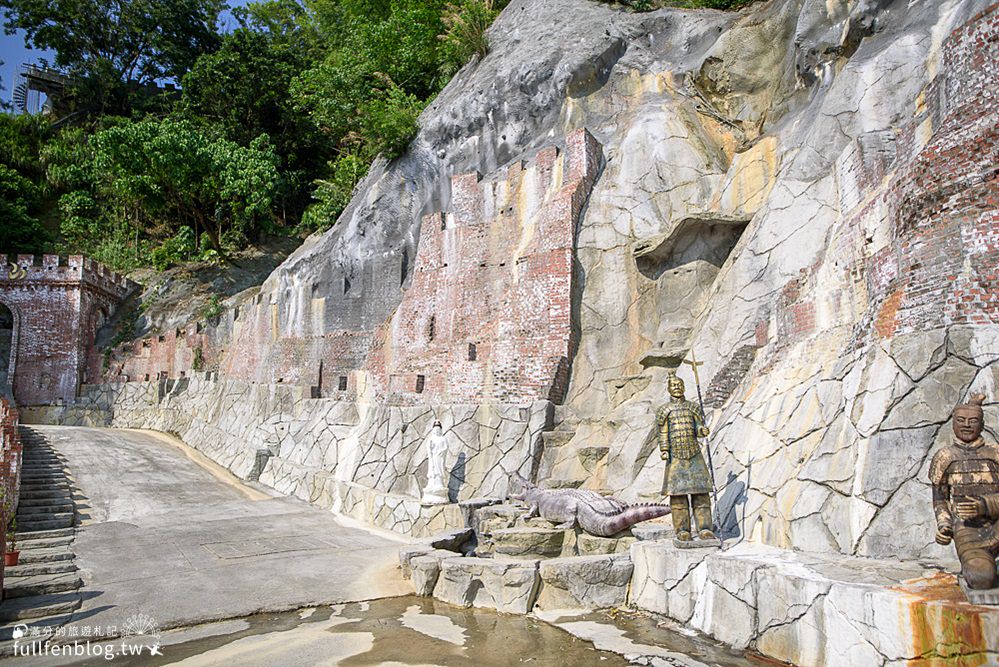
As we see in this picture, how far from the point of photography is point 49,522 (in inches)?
480

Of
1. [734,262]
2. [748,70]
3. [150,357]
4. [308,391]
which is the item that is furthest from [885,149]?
[150,357]

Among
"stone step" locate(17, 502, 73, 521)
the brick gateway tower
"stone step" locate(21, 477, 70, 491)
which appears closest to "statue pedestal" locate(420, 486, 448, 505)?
"stone step" locate(17, 502, 73, 521)

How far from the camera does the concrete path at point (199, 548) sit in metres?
7.45

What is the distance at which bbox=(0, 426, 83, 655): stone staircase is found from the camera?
22.1ft

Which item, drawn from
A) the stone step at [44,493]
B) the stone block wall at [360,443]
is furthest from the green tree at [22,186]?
the stone step at [44,493]

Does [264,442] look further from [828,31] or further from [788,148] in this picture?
[828,31]

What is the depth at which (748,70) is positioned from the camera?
15.3 metres

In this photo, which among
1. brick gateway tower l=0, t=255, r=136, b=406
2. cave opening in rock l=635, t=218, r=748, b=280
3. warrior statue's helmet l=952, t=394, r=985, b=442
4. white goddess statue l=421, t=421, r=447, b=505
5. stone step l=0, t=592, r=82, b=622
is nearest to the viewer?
warrior statue's helmet l=952, t=394, r=985, b=442

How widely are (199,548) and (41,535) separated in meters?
2.99

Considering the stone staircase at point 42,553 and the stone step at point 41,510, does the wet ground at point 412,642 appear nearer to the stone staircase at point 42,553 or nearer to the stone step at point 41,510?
the stone staircase at point 42,553

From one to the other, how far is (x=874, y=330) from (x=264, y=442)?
16073 mm

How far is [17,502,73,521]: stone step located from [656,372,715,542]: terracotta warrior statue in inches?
479

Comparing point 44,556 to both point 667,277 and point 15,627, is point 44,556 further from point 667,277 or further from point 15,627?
point 667,277

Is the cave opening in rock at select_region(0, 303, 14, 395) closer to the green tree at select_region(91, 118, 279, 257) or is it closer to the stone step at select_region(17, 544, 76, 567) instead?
the green tree at select_region(91, 118, 279, 257)
